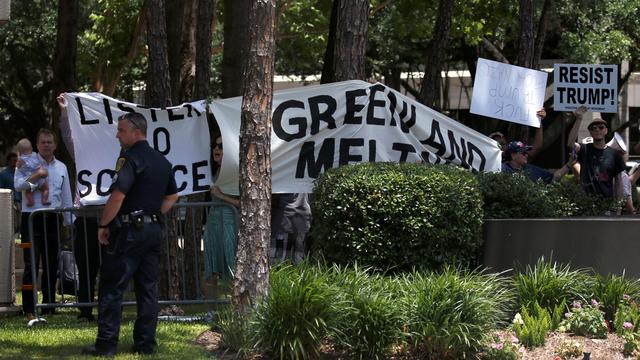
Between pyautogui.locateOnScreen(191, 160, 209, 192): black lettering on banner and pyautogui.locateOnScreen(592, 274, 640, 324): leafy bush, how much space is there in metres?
3.94

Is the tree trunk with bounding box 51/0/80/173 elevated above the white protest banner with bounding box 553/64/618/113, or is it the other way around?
the tree trunk with bounding box 51/0/80/173

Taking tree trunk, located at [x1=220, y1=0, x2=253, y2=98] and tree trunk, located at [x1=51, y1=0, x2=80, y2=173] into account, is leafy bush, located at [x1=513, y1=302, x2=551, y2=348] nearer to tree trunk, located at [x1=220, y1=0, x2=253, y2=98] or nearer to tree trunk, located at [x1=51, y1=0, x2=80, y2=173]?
tree trunk, located at [x1=220, y1=0, x2=253, y2=98]

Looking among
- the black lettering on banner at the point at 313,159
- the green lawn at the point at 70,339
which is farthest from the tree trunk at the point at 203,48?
the green lawn at the point at 70,339

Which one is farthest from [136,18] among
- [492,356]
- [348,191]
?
[492,356]

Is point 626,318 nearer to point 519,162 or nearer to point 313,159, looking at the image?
point 519,162

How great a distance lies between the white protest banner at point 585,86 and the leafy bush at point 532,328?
414 centimetres

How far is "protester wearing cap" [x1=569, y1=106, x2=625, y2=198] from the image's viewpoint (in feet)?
37.4

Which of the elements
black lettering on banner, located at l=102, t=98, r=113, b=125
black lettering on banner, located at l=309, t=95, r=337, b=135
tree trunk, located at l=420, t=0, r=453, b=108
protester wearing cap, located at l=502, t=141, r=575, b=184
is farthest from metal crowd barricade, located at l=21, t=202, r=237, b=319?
tree trunk, located at l=420, t=0, r=453, b=108

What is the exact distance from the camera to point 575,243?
30.4 feet

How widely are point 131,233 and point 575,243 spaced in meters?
4.04

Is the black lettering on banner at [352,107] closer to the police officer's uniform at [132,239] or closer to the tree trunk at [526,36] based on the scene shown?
the police officer's uniform at [132,239]

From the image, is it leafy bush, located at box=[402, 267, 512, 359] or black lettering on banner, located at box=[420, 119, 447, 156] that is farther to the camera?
black lettering on banner, located at box=[420, 119, 447, 156]

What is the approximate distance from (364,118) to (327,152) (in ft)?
1.71

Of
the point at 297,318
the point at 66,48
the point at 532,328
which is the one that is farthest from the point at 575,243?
the point at 66,48
